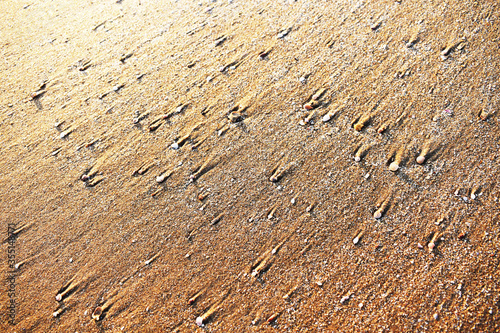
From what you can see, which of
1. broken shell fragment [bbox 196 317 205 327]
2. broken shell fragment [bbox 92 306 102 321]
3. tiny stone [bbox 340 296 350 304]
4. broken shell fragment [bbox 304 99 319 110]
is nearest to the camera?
tiny stone [bbox 340 296 350 304]

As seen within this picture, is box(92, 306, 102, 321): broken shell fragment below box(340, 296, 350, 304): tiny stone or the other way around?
the other way around

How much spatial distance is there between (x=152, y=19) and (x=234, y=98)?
184 cm

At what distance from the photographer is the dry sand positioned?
2645 millimetres

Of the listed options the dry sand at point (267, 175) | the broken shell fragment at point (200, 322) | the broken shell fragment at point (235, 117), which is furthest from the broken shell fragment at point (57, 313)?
the broken shell fragment at point (235, 117)

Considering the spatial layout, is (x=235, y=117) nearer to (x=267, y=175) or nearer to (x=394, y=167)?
(x=267, y=175)

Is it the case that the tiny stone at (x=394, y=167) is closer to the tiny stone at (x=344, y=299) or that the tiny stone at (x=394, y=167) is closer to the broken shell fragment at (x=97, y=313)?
the tiny stone at (x=344, y=299)

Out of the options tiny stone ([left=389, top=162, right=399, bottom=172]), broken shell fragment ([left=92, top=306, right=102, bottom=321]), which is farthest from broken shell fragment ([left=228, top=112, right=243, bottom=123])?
broken shell fragment ([left=92, top=306, right=102, bottom=321])

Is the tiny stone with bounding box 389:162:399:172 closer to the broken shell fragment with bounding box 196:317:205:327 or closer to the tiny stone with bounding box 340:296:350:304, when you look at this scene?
the tiny stone with bounding box 340:296:350:304

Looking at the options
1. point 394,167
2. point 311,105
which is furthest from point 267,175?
point 394,167

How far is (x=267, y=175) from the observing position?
3168mm

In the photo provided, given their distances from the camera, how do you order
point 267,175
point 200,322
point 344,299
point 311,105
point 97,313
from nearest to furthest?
point 344,299 → point 200,322 → point 97,313 → point 267,175 → point 311,105

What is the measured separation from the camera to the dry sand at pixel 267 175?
2.64m

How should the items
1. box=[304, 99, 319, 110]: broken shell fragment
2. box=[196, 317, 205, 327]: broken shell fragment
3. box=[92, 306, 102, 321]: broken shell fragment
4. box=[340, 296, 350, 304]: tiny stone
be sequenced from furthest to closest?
1. box=[304, 99, 319, 110]: broken shell fragment
2. box=[92, 306, 102, 321]: broken shell fragment
3. box=[196, 317, 205, 327]: broken shell fragment
4. box=[340, 296, 350, 304]: tiny stone

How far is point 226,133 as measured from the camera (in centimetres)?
341
